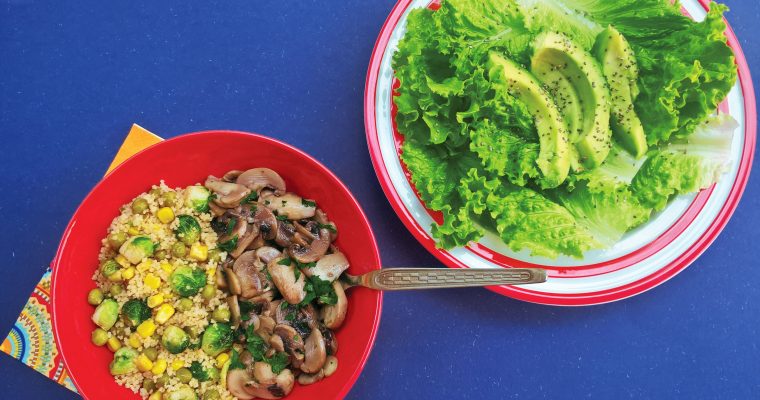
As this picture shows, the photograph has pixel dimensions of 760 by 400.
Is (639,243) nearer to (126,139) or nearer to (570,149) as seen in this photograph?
(570,149)

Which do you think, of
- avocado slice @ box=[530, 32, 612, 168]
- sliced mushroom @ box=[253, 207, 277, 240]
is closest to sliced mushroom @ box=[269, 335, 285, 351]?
sliced mushroom @ box=[253, 207, 277, 240]

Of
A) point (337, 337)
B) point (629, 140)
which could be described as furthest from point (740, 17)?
point (337, 337)

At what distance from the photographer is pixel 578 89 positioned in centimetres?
226

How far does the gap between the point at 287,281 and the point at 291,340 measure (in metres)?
0.19

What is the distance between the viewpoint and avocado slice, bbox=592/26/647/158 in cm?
223

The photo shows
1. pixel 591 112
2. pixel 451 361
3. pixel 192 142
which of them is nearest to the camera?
pixel 192 142

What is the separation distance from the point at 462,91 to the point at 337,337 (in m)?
0.97

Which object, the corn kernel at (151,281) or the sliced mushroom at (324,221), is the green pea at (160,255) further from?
the sliced mushroom at (324,221)

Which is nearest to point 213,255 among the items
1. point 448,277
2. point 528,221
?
point 448,277

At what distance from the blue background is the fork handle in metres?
0.49

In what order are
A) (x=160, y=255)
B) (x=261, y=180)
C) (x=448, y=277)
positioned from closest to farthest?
1. (x=448, y=277)
2. (x=160, y=255)
3. (x=261, y=180)

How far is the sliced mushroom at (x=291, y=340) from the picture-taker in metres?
2.00

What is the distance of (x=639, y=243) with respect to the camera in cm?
233

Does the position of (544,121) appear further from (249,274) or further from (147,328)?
(147,328)
